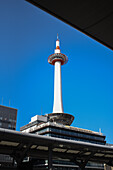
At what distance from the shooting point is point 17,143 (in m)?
22.4

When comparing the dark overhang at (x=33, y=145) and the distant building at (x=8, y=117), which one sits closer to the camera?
the dark overhang at (x=33, y=145)

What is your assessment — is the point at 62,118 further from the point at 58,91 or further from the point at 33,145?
the point at 33,145

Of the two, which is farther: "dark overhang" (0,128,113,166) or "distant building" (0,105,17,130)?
"distant building" (0,105,17,130)

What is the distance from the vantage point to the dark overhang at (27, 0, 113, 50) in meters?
3.27

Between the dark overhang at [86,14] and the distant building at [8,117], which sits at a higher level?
the distant building at [8,117]

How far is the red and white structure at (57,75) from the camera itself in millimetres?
95938

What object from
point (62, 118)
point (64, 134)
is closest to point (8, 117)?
point (62, 118)

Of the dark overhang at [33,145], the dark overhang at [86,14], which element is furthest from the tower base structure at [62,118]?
the dark overhang at [86,14]

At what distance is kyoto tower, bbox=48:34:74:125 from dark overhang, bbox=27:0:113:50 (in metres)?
82.9

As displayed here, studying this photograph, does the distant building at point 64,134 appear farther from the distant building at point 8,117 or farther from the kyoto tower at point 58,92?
the distant building at point 8,117

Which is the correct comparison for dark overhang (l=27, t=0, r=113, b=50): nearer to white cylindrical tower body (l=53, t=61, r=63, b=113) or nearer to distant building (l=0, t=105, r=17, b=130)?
distant building (l=0, t=105, r=17, b=130)

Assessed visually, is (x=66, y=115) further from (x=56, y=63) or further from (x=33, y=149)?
(x=33, y=149)

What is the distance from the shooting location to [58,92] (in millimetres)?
98812

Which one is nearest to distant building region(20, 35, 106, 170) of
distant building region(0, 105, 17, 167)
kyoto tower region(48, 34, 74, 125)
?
kyoto tower region(48, 34, 74, 125)
